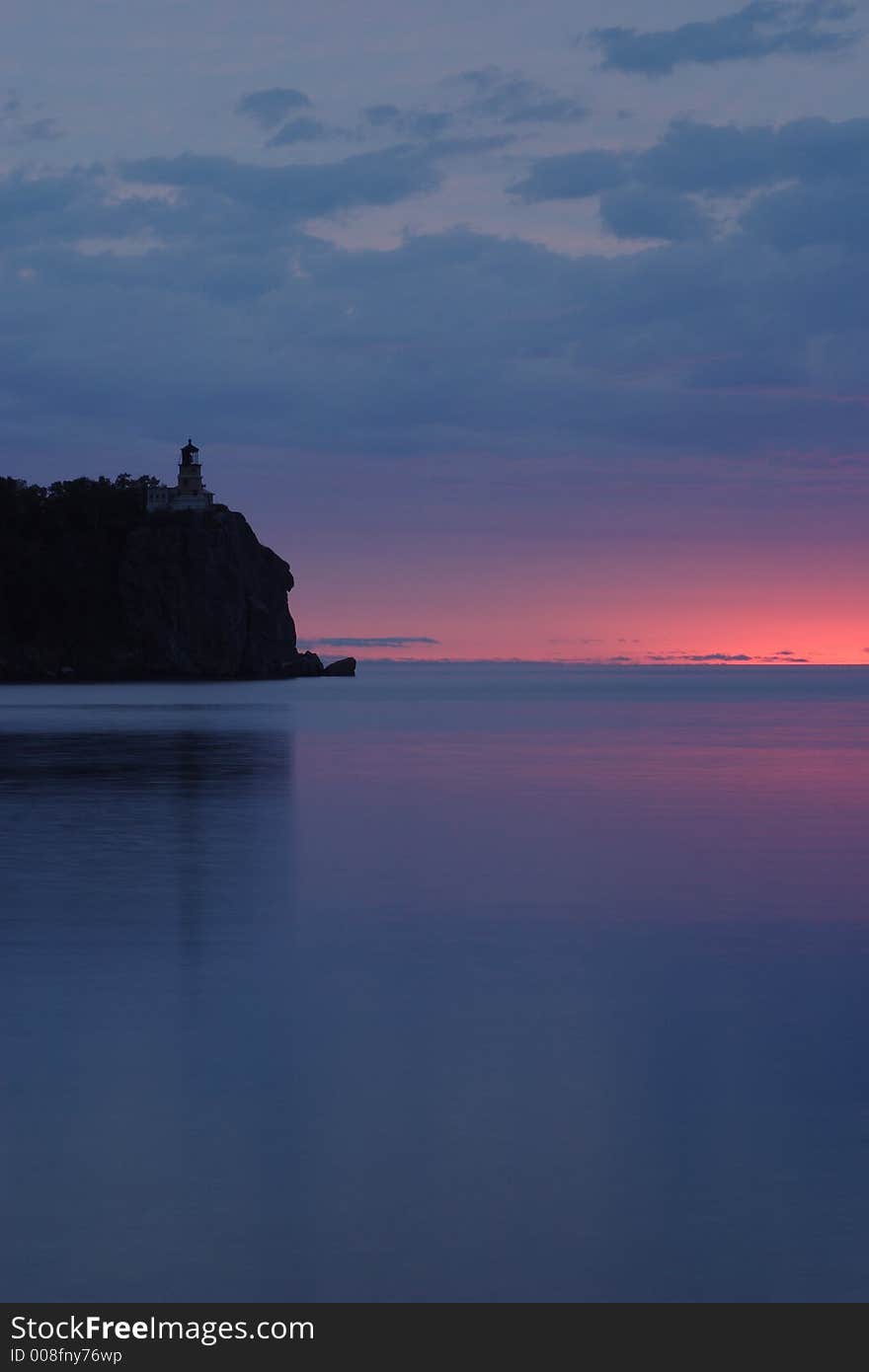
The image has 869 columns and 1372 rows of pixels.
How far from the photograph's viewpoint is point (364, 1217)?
311 inches

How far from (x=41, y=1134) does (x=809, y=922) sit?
11.2 meters

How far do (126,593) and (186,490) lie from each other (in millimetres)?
17017

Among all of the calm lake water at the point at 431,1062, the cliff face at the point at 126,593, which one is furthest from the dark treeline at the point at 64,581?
the calm lake water at the point at 431,1062

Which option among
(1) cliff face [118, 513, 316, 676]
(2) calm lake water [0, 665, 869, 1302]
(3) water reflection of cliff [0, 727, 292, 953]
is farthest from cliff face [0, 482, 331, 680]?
(2) calm lake water [0, 665, 869, 1302]

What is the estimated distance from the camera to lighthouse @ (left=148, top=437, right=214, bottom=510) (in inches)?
7313

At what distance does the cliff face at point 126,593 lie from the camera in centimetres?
17838

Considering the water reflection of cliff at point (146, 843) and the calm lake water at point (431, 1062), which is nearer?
the calm lake water at point (431, 1062)

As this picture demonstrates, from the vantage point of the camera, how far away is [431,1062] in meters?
11.0

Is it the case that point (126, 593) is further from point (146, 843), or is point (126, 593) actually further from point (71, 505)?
point (146, 843)

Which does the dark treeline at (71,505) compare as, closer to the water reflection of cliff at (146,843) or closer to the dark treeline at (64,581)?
the dark treeline at (64,581)

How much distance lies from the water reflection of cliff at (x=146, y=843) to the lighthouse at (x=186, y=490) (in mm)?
142198

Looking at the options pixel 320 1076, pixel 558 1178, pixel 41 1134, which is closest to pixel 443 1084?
pixel 320 1076

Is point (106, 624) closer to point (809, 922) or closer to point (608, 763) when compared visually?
point (608, 763)
